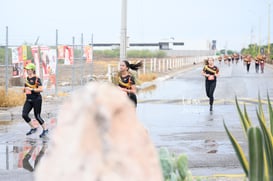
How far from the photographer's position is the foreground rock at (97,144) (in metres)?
1.44

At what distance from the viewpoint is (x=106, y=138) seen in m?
1.48

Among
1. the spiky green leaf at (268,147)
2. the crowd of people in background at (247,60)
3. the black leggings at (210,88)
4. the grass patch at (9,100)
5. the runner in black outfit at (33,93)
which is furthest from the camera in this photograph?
the crowd of people in background at (247,60)

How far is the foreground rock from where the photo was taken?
144 cm

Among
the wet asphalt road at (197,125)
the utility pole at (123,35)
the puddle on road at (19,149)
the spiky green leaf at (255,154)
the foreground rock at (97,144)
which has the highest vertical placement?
the utility pole at (123,35)

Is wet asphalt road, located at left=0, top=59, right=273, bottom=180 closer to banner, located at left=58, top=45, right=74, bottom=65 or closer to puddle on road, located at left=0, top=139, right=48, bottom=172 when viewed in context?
puddle on road, located at left=0, top=139, right=48, bottom=172

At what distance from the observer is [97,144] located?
147 cm

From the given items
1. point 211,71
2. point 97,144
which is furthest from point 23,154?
point 97,144

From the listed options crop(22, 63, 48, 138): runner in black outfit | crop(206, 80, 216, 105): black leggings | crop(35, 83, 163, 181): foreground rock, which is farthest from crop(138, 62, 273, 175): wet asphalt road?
crop(35, 83, 163, 181): foreground rock

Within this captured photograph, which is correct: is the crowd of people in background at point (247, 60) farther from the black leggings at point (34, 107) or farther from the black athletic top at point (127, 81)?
the black leggings at point (34, 107)

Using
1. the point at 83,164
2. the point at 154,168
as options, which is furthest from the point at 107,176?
the point at 154,168

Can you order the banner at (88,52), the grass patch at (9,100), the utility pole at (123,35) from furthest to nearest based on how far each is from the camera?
the banner at (88,52) < the utility pole at (123,35) < the grass patch at (9,100)

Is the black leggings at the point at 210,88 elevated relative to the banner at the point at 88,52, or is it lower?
lower

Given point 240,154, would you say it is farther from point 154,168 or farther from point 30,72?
point 30,72

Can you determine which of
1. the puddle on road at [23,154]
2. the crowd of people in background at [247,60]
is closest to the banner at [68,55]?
the puddle on road at [23,154]
